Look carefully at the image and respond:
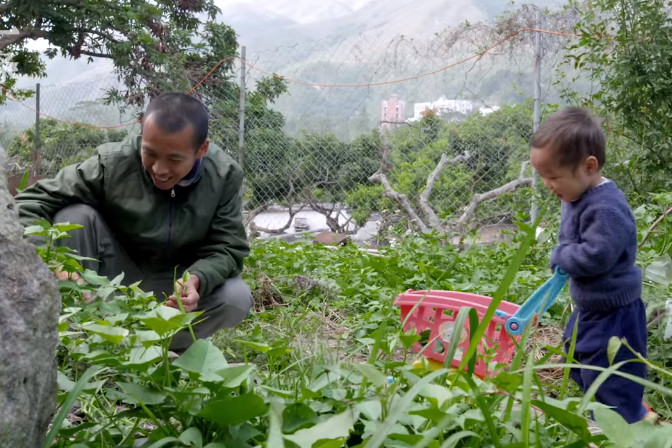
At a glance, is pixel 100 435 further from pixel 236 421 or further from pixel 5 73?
pixel 5 73

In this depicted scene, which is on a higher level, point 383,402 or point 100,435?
point 383,402

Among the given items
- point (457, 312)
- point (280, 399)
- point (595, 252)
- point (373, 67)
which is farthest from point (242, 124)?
point (280, 399)

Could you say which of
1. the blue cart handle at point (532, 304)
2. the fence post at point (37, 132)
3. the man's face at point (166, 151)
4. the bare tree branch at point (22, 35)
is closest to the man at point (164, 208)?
the man's face at point (166, 151)

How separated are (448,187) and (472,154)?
14.3 inches

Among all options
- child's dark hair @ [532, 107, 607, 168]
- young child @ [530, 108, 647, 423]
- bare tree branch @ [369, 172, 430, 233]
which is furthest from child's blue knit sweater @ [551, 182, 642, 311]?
bare tree branch @ [369, 172, 430, 233]

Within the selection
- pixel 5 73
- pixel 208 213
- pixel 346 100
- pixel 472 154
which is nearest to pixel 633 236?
pixel 208 213

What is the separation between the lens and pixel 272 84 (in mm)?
8180

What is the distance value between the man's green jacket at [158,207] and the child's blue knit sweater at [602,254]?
1.25 metres

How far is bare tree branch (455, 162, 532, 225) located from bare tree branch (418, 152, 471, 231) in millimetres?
219

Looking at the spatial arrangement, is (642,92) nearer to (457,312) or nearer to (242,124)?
(457,312)

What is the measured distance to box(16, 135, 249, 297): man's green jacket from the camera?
9.05ft

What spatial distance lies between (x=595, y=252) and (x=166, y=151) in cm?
146

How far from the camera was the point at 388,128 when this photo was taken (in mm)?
7242

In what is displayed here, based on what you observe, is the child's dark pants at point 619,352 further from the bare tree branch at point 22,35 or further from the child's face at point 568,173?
the bare tree branch at point 22,35
